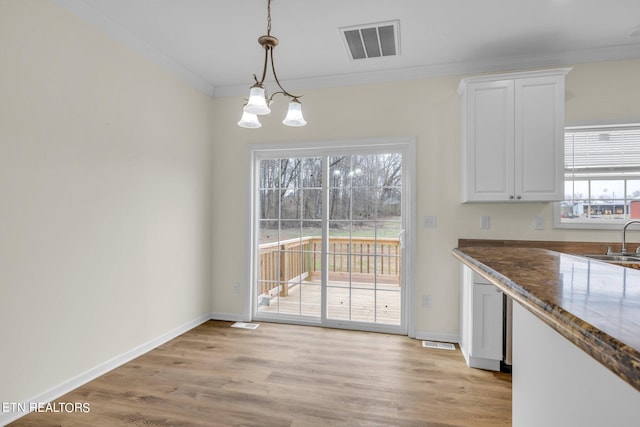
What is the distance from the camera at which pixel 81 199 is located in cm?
230

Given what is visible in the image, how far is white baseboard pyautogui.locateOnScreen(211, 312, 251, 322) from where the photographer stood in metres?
3.70

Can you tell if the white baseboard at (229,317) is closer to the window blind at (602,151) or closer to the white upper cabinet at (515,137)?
the white upper cabinet at (515,137)

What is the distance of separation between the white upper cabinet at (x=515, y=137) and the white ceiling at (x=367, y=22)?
1.14ft

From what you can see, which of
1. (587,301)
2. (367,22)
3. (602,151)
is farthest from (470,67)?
(587,301)

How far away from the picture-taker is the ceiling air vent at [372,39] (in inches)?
101

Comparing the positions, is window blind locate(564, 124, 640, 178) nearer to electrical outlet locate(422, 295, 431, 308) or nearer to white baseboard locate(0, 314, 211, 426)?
electrical outlet locate(422, 295, 431, 308)

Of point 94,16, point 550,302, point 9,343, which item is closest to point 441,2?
point 550,302

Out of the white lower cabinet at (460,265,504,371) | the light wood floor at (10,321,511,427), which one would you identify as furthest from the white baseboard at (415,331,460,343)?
the white lower cabinet at (460,265,504,371)

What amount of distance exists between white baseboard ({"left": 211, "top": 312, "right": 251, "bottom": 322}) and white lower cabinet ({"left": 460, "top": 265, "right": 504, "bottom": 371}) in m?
2.34

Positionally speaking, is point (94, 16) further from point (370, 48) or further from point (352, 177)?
point (352, 177)

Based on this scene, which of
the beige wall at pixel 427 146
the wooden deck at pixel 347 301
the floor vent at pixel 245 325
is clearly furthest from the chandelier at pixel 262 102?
the floor vent at pixel 245 325

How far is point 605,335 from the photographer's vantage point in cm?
44

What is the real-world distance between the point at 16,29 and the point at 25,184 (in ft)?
3.04

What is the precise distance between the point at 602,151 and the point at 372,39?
90.5 inches
